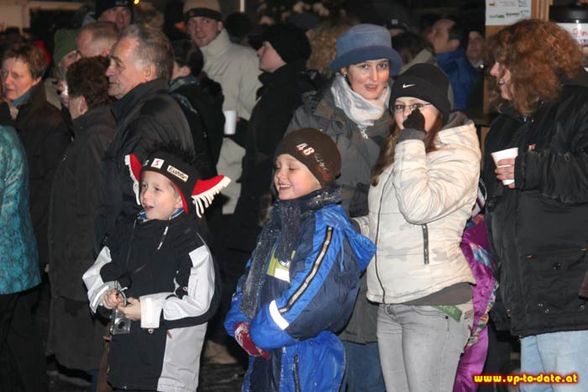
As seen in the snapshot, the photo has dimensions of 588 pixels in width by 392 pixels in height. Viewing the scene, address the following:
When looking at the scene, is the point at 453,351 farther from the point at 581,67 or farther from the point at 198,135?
the point at 198,135

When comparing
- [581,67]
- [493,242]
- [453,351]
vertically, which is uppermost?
[581,67]

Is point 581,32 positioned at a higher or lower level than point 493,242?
higher

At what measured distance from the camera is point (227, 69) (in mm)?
10242

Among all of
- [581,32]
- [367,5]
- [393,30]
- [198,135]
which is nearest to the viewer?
[581,32]

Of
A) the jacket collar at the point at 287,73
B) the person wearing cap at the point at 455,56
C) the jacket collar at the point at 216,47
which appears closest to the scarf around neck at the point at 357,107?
the jacket collar at the point at 287,73

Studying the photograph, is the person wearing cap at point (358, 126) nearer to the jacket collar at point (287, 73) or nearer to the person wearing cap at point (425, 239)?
the person wearing cap at point (425, 239)

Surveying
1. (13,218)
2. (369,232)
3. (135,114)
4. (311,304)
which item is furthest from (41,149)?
(311,304)

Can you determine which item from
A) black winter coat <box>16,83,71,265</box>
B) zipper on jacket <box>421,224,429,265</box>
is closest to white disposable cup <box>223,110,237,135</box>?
black winter coat <box>16,83,71,265</box>

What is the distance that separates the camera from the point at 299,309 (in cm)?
497

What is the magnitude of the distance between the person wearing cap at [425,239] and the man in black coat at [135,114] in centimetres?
133

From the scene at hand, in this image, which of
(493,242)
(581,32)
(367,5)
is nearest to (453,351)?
(493,242)

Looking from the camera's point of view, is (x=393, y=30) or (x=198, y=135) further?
(x=393, y=30)

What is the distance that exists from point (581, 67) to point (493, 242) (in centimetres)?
96

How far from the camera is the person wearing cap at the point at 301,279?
5000 millimetres
